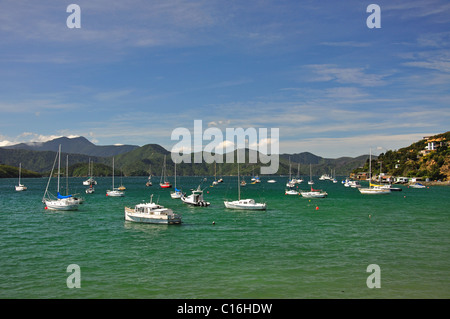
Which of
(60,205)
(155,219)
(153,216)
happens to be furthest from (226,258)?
(60,205)

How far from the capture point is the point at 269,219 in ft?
255

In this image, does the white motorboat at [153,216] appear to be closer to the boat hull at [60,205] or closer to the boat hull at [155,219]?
the boat hull at [155,219]

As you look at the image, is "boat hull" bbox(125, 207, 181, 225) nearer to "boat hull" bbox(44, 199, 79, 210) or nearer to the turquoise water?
the turquoise water

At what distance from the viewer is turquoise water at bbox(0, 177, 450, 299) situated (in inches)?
1197

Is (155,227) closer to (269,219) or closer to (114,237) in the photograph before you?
(114,237)

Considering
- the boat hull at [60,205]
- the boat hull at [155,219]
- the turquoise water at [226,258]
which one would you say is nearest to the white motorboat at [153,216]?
the boat hull at [155,219]

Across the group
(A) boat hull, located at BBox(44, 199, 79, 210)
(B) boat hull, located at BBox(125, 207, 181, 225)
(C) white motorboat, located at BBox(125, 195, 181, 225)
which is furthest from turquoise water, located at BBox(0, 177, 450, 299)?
(A) boat hull, located at BBox(44, 199, 79, 210)

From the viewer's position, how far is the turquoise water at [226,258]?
99.8ft

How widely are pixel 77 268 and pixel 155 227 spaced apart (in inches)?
1085

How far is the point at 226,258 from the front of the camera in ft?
137

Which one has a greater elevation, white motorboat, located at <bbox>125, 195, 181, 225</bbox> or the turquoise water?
white motorboat, located at <bbox>125, 195, 181, 225</bbox>
